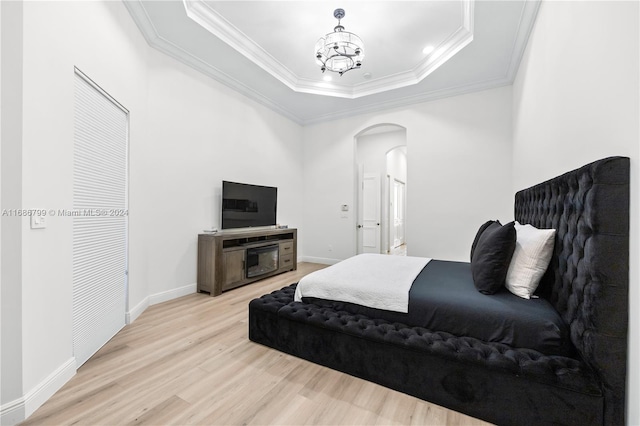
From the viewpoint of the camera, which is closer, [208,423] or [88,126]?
[208,423]

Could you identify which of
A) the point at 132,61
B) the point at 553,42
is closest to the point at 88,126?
the point at 132,61

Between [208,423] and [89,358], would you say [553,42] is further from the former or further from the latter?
[89,358]

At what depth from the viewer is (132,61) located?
109 inches

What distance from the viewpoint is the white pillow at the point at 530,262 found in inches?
69.7

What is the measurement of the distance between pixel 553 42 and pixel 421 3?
1373 mm

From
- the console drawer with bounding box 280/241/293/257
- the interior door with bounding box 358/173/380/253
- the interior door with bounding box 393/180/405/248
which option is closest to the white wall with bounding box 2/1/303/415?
the console drawer with bounding box 280/241/293/257

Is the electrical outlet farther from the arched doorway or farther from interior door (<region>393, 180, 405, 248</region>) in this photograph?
interior door (<region>393, 180, 405, 248</region>)

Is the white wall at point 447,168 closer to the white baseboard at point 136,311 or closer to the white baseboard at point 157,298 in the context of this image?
the white baseboard at point 157,298

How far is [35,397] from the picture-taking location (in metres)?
1.52

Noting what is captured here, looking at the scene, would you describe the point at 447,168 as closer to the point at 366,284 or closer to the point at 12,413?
the point at 366,284

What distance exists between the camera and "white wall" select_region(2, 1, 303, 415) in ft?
5.09

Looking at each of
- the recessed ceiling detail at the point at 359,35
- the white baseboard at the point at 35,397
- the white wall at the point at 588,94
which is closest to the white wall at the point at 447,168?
the recessed ceiling detail at the point at 359,35

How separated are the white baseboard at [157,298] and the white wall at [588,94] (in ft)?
11.7

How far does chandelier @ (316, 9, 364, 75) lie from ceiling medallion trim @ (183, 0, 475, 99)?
3.49 feet
